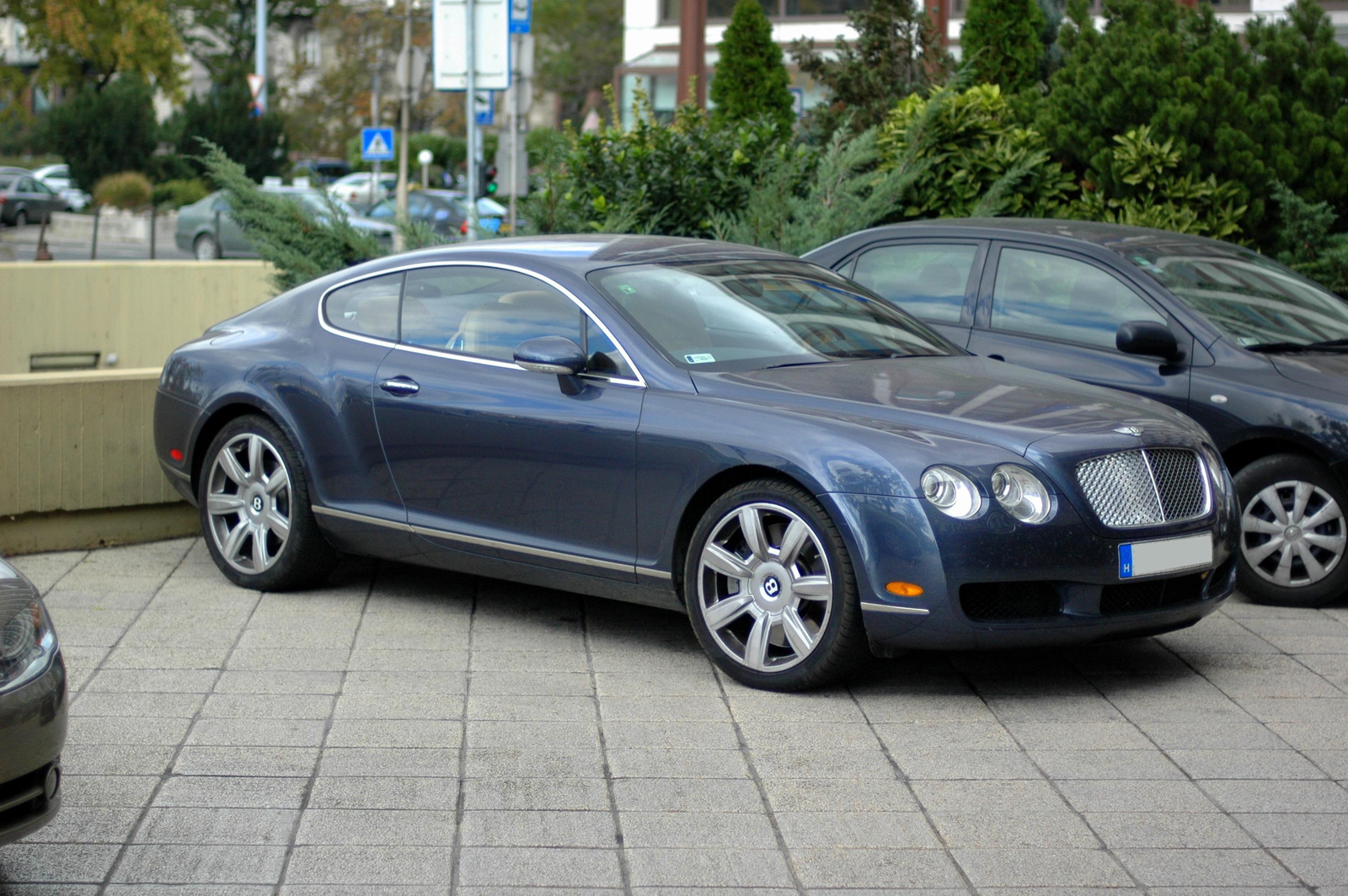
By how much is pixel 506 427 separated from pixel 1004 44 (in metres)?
8.14

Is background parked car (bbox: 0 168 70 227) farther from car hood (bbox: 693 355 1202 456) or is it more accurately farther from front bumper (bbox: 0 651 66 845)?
front bumper (bbox: 0 651 66 845)

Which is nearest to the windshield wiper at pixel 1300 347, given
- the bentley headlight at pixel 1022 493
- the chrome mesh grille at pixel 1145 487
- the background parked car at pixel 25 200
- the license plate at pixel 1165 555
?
the chrome mesh grille at pixel 1145 487

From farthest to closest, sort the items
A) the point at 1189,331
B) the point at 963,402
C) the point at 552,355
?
1. the point at 1189,331
2. the point at 552,355
3. the point at 963,402

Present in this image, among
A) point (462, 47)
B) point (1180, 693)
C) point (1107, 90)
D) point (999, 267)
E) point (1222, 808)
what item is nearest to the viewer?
point (1222, 808)

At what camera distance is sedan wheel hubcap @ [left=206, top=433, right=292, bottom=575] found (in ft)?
21.2

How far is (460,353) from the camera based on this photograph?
6.03 m

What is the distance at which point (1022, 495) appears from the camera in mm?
4859

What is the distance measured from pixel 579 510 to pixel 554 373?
52cm

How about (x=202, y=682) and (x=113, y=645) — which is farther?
(x=113, y=645)

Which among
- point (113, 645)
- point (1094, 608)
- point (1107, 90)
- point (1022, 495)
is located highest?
point (1107, 90)

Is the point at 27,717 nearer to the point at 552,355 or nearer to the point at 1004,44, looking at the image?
the point at 552,355

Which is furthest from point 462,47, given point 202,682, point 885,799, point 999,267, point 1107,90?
point 885,799

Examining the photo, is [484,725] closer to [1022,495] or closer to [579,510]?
[579,510]

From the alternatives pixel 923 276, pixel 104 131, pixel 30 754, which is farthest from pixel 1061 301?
pixel 104 131
